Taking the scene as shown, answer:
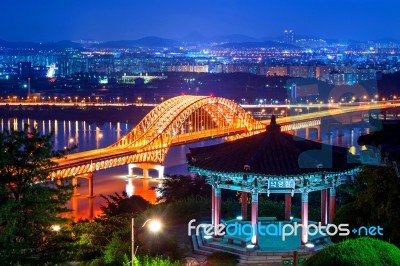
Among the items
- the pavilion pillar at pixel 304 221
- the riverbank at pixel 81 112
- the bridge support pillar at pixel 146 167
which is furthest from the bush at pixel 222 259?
the riverbank at pixel 81 112

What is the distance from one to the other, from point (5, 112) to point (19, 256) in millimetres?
93330

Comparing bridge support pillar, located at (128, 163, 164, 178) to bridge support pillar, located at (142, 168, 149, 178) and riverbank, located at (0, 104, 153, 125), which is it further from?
riverbank, located at (0, 104, 153, 125)

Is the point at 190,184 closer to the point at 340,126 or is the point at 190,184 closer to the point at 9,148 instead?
the point at 9,148

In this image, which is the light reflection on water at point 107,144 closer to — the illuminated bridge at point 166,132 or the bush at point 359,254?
the illuminated bridge at point 166,132

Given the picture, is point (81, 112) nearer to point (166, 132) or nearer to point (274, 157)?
point (166, 132)

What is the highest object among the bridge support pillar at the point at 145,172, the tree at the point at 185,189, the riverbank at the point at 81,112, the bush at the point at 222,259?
the riverbank at the point at 81,112

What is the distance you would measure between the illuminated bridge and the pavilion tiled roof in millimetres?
22237

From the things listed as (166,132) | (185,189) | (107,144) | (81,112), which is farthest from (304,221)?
(81,112)

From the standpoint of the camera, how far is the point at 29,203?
13.2 meters

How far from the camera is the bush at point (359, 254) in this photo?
8297mm

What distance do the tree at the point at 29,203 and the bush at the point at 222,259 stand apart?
291cm

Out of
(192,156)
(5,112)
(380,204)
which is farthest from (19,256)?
(5,112)

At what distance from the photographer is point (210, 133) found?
67.6 metres

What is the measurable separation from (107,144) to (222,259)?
180ft
